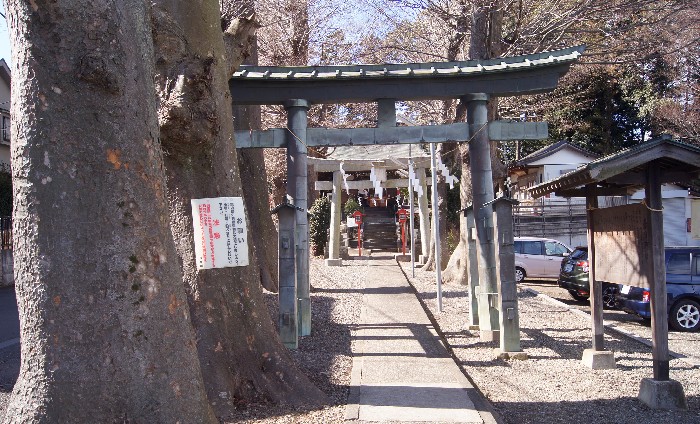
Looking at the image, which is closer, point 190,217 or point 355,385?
point 190,217


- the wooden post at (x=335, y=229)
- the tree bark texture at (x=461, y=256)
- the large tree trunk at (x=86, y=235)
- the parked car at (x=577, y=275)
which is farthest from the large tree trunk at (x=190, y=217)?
the wooden post at (x=335, y=229)

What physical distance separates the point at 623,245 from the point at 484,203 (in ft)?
7.35

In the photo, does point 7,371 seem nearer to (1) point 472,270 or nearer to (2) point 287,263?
(2) point 287,263

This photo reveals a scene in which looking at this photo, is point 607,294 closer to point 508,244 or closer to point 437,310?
point 437,310

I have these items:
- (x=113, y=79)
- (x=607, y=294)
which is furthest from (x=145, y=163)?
(x=607, y=294)

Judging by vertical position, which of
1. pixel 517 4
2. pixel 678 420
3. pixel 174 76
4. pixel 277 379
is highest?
pixel 517 4

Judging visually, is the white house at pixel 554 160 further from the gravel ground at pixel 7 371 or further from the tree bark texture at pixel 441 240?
the gravel ground at pixel 7 371

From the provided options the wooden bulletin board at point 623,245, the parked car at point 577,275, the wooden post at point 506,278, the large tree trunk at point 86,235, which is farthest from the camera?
the parked car at point 577,275

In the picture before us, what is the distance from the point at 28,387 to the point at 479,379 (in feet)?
18.7

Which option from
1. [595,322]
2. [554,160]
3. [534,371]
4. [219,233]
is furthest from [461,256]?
[554,160]

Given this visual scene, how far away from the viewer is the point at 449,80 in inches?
389

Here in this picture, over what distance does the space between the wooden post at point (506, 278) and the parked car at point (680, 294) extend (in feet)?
16.9

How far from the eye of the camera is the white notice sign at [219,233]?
5922mm

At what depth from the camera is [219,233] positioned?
6.00 meters
